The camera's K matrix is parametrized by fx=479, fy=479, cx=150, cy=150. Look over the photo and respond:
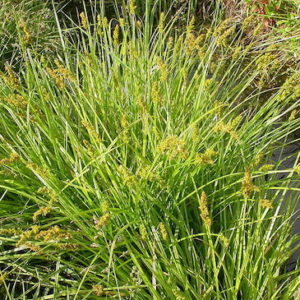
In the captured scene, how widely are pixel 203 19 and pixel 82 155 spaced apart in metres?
2.33

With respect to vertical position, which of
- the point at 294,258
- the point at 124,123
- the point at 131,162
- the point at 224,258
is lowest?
the point at 294,258

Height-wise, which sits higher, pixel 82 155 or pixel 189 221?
pixel 82 155

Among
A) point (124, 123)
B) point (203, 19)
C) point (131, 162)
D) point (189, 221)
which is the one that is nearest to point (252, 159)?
point (189, 221)

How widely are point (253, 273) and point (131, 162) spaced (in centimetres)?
70

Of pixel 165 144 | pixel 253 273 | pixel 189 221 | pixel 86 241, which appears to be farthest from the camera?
pixel 189 221

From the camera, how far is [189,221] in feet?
6.39

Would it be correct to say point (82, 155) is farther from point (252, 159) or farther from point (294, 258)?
point (294, 258)

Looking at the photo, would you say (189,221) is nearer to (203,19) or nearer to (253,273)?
(253,273)

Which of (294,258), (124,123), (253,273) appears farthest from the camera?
(294,258)

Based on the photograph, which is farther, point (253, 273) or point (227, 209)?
point (227, 209)

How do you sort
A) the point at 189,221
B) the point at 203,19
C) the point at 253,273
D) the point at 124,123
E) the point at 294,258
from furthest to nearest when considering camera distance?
the point at 203,19 → the point at 294,258 → the point at 189,221 → the point at 253,273 → the point at 124,123

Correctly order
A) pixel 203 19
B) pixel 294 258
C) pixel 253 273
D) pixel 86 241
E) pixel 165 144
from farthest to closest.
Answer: pixel 203 19
pixel 294 258
pixel 86 241
pixel 253 273
pixel 165 144

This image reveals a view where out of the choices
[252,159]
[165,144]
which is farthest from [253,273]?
[165,144]

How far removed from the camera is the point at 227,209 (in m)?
1.96
